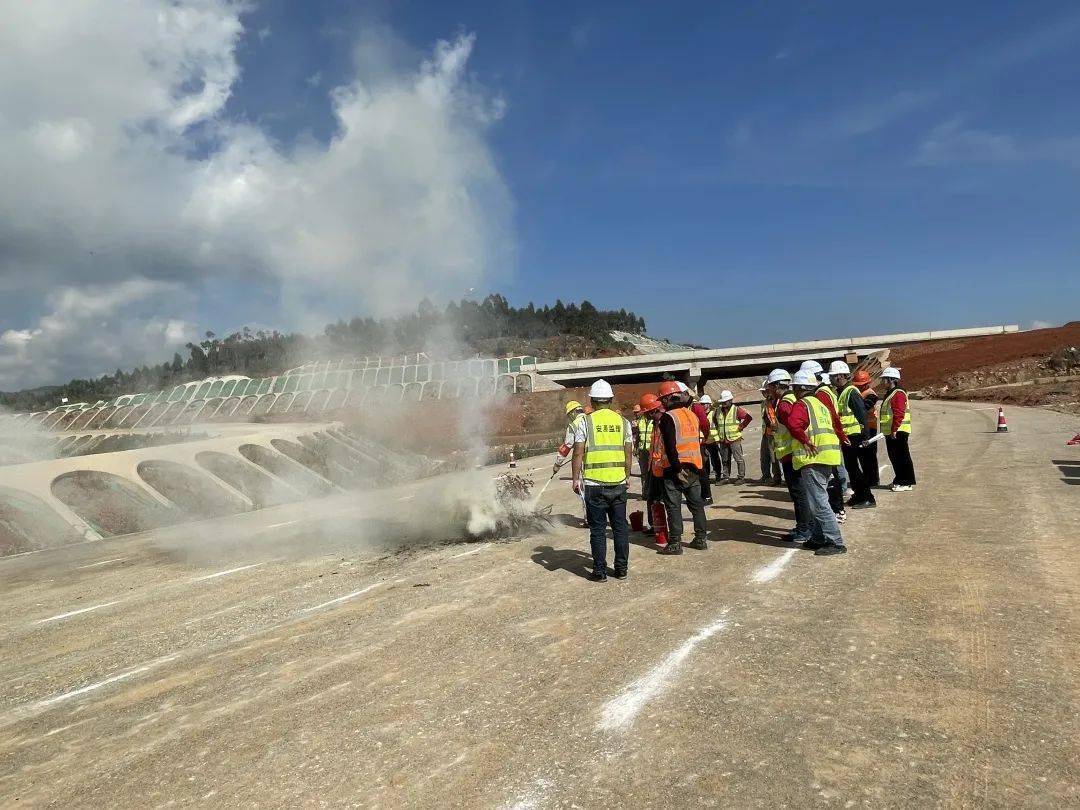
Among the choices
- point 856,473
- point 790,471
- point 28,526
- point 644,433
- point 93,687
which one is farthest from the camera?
point 28,526

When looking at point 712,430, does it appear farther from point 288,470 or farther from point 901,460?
point 288,470

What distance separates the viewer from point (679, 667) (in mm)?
4602

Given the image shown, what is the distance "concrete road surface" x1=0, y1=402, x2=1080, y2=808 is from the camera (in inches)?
133

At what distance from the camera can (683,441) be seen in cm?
798

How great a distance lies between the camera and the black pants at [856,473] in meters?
10.0

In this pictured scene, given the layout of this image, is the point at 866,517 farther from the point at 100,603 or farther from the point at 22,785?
the point at 100,603

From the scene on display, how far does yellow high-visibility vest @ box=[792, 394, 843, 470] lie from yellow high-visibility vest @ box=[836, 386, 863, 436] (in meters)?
2.37

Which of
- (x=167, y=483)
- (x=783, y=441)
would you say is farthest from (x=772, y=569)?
(x=167, y=483)

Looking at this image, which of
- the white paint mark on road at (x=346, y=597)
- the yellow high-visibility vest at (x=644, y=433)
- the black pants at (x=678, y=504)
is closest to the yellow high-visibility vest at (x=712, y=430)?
the yellow high-visibility vest at (x=644, y=433)

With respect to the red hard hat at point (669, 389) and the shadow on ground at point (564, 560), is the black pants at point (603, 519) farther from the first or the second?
the red hard hat at point (669, 389)

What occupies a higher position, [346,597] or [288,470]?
[288,470]

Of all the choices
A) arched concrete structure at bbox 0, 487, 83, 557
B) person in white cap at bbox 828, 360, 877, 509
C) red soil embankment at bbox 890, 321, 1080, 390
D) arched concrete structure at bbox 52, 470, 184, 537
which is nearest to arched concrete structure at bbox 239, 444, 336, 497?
arched concrete structure at bbox 52, 470, 184, 537

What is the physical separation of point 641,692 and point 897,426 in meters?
8.28

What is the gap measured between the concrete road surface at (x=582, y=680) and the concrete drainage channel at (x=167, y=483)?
8.53 meters
